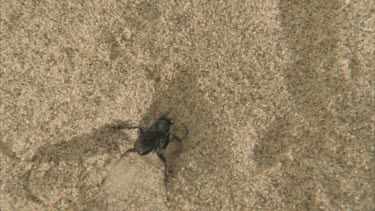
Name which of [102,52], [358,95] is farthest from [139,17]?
[358,95]

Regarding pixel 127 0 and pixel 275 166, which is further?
pixel 127 0

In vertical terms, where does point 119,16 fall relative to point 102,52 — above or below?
above

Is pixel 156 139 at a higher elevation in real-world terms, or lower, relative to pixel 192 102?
lower

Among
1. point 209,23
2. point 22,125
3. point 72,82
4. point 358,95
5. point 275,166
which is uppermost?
point 358,95

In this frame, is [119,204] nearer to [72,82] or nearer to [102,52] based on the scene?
[72,82]
